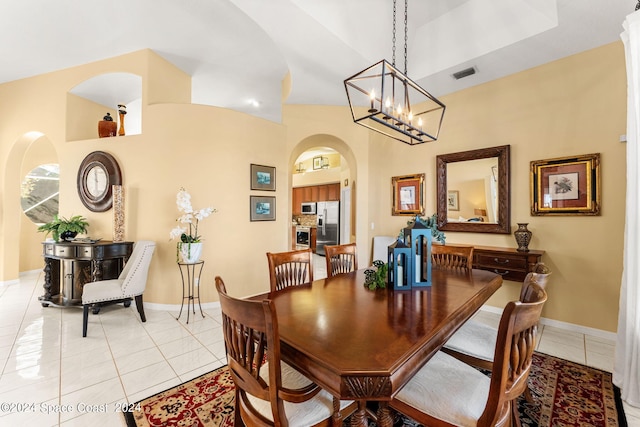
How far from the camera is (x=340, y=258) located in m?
2.50

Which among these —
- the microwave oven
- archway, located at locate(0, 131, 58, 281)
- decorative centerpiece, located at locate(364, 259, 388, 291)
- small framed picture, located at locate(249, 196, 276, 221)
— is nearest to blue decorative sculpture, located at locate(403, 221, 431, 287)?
decorative centerpiece, located at locate(364, 259, 388, 291)

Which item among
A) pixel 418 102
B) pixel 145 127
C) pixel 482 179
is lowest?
pixel 482 179

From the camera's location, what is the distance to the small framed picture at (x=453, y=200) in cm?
375

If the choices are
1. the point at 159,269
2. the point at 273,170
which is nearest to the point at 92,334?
the point at 159,269

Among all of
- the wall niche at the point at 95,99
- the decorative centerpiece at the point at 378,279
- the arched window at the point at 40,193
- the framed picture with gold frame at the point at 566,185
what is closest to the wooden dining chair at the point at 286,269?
the decorative centerpiece at the point at 378,279

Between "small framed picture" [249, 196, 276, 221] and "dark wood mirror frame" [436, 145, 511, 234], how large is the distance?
2498 millimetres

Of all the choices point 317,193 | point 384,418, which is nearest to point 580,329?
point 384,418

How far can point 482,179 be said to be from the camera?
3.54m

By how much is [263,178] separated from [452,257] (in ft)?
9.04

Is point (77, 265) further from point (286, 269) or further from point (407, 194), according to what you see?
point (407, 194)

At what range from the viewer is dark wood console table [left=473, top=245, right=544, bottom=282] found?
2903 mm

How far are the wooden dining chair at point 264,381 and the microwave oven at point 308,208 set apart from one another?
7316mm

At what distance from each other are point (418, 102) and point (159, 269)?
4514mm

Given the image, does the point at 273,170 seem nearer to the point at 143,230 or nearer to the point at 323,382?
the point at 143,230
